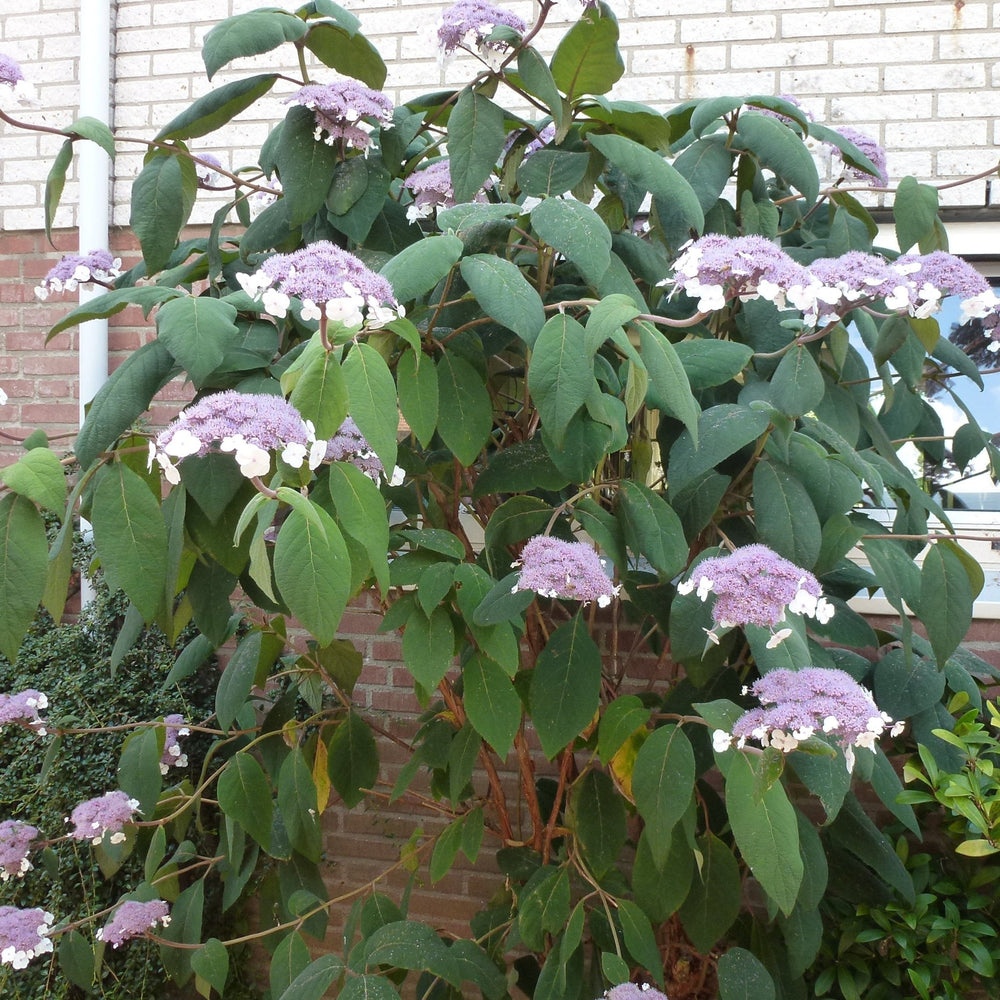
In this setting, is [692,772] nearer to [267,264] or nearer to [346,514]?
[346,514]

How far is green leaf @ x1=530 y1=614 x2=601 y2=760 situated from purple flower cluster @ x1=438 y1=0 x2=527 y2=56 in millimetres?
714

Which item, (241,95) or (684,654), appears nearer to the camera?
(684,654)

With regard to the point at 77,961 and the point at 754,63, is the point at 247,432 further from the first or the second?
the point at 754,63

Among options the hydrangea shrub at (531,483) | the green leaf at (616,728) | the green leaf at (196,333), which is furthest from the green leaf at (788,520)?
the green leaf at (196,333)

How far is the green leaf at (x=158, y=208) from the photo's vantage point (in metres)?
1.26

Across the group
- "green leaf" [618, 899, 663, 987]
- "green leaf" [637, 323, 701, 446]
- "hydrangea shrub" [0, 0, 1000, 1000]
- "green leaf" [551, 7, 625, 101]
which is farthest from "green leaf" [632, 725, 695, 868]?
"green leaf" [551, 7, 625, 101]

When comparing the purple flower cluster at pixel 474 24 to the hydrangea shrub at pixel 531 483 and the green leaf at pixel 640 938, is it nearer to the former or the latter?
the hydrangea shrub at pixel 531 483

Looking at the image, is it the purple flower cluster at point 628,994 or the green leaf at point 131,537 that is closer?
the green leaf at point 131,537

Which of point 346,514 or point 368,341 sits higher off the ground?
point 368,341

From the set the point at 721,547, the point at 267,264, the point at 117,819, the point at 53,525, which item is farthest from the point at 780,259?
the point at 53,525

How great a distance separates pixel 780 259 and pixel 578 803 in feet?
2.63

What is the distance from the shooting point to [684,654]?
3.64 ft

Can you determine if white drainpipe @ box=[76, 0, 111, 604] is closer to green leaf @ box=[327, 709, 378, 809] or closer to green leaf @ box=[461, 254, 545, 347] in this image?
green leaf @ box=[327, 709, 378, 809]

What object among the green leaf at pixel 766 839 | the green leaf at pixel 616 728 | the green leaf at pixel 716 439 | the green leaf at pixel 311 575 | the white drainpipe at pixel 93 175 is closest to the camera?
the green leaf at pixel 311 575
